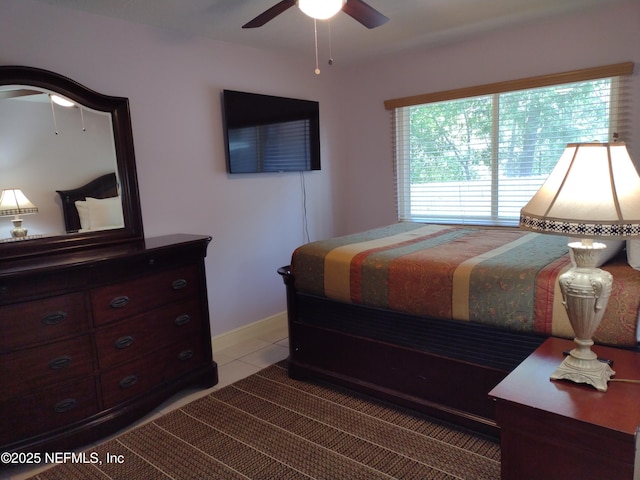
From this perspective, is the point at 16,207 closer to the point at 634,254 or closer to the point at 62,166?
the point at 62,166

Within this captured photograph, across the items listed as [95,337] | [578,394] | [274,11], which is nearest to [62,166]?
[95,337]

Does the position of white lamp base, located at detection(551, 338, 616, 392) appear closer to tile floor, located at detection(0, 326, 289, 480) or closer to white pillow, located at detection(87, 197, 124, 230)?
tile floor, located at detection(0, 326, 289, 480)

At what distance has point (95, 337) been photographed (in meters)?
2.25

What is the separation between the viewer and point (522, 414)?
136 centimetres

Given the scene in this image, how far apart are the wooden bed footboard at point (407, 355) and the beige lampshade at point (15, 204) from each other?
4.81ft

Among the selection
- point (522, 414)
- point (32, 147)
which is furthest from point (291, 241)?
point (522, 414)

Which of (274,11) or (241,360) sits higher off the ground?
(274,11)

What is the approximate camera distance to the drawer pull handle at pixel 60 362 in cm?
212

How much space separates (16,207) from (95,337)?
2.68ft

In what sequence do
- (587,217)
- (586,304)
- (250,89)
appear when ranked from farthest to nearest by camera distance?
(250,89), (586,304), (587,217)

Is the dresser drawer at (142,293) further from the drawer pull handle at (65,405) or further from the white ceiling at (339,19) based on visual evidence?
the white ceiling at (339,19)

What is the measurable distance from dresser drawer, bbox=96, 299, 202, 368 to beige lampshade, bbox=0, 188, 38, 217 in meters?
0.78

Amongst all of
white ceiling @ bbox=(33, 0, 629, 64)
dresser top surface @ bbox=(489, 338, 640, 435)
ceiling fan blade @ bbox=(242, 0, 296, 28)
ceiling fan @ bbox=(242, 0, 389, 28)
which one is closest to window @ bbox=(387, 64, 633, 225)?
white ceiling @ bbox=(33, 0, 629, 64)

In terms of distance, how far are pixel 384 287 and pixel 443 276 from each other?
325 millimetres
